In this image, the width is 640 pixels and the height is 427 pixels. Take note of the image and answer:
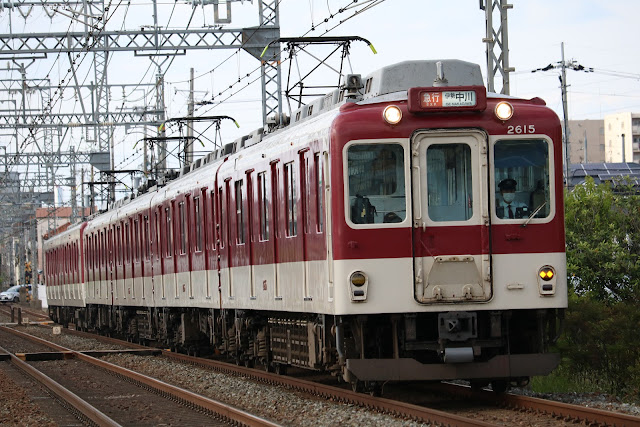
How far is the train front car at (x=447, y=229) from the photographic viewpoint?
36.1ft

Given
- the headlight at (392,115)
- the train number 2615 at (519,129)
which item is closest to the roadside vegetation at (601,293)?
the train number 2615 at (519,129)

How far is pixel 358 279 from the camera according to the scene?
36.1 ft

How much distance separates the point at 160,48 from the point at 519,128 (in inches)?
675

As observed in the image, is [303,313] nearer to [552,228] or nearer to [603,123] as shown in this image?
[552,228]

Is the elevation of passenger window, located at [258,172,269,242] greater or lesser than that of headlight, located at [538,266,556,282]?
greater

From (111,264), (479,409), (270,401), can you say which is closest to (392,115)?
(479,409)

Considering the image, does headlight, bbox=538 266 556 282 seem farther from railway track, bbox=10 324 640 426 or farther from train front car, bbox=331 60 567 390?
railway track, bbox=10 324 640 426

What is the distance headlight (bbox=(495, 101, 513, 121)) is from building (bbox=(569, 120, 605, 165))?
442 feet

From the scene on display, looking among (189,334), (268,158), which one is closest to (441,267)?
(268,158)

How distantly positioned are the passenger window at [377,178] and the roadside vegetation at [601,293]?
475cm

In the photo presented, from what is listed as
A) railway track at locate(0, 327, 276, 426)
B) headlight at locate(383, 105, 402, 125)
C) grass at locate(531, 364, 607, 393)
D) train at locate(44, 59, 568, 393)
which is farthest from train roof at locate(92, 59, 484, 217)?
grass at locate(531, 364, 607, 393)

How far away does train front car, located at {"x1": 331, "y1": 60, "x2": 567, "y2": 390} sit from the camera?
1100 centimetres

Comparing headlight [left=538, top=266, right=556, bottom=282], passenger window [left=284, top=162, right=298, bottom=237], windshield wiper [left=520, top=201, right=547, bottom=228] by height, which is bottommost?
headlight [left=538, top=266, right=556, bottom=282]

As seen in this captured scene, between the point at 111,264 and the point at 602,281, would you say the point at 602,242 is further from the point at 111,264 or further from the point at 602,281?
the point at 111,264
